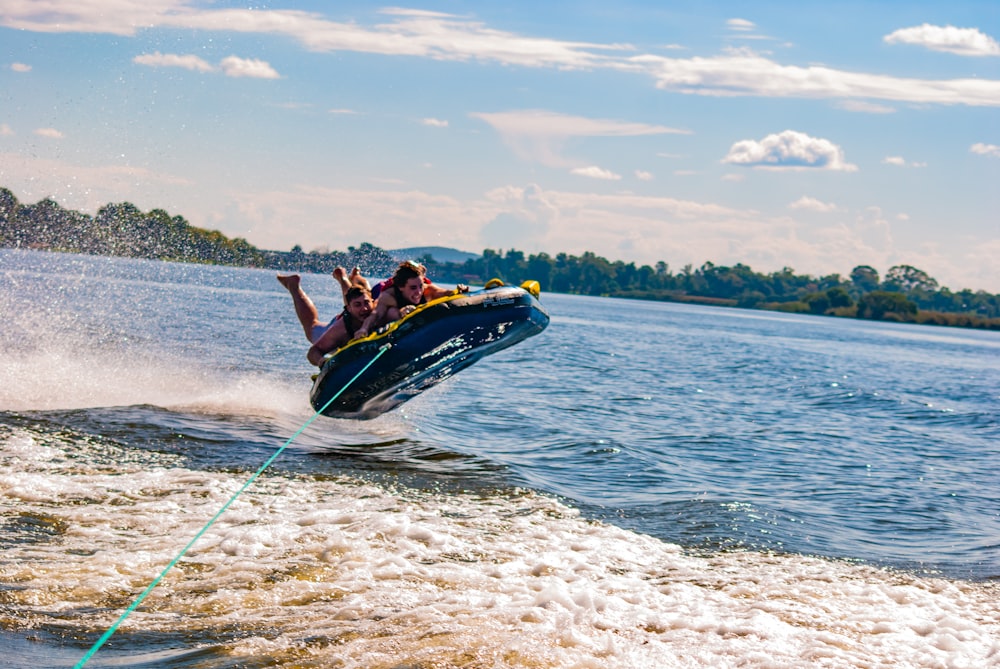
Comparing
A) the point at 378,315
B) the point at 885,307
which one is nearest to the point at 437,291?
the point at 378,315

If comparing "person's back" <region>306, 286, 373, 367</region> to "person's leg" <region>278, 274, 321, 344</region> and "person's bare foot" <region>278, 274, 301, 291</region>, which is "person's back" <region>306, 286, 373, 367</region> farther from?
"person's bare foot" <region>278, 274, 301, 291</region>

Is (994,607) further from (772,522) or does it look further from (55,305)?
(55,305)

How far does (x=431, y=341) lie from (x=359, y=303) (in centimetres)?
107

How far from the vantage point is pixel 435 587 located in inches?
247

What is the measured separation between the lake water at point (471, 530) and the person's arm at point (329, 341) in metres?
1.17

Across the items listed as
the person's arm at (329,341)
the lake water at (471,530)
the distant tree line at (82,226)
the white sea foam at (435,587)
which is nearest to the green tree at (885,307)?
the distant tree line at (82,226)

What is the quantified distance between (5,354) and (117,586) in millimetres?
12161

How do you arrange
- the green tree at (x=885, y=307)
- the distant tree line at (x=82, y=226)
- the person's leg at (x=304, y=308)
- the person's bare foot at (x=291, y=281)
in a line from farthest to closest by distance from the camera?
the green tree at (x=885, y=307) → the distant tree line at (x=82, y=226) → the person's leg at (x=304, y=308) → the person's bare foot at (x=291, y=281)

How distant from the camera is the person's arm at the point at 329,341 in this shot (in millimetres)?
11039

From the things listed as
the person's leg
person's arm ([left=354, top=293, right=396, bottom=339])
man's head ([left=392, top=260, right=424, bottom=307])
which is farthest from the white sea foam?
the person's leg

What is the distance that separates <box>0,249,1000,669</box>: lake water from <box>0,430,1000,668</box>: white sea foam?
0.08 ft

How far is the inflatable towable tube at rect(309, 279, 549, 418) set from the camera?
1016cm

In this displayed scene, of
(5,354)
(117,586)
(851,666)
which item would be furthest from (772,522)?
(5,354)

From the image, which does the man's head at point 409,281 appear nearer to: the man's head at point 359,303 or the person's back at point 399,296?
the person's back at point 399,296
